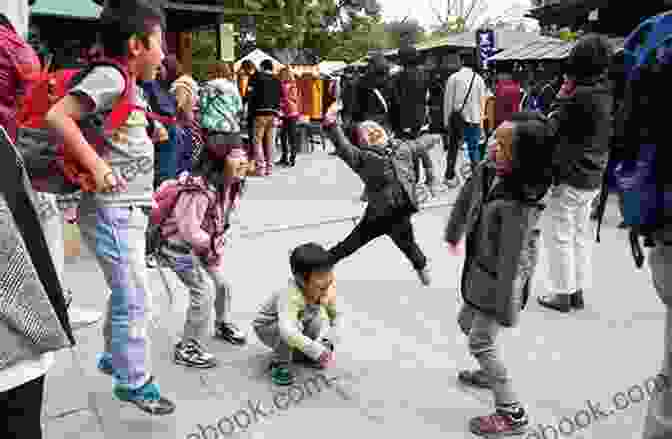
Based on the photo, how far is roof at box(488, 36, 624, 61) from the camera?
12662 mm

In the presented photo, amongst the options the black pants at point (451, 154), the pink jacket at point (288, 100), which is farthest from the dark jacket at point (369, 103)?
the pink jacket at point (288, 100)

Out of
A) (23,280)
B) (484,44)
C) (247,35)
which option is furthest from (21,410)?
(247,35)

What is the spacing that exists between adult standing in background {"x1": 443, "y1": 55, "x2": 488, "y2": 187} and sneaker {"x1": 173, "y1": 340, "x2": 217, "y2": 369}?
652 centimetres

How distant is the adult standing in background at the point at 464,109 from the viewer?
931 centimetres

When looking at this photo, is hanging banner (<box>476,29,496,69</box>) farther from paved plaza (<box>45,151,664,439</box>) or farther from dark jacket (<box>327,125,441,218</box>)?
dark jacket (<box>327,125,441,218</box>)

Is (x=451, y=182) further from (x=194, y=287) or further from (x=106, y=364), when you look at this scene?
(x=106, y=364)

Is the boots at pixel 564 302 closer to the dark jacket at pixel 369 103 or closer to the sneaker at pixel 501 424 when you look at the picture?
the sneaker at pixel 501 424

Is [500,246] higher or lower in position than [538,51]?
lower

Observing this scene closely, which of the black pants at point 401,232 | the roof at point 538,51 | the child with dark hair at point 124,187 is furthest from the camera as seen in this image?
the roof at point 538,51

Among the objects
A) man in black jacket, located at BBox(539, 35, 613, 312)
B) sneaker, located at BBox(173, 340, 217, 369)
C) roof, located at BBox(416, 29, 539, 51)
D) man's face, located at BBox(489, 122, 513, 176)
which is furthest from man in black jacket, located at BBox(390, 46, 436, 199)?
roof, located at BBox(416, 29, 539, 51)

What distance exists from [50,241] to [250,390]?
1351 mm

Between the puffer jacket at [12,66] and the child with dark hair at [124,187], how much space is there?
0.20m

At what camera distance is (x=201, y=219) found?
328cm

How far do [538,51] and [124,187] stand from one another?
12.3m
